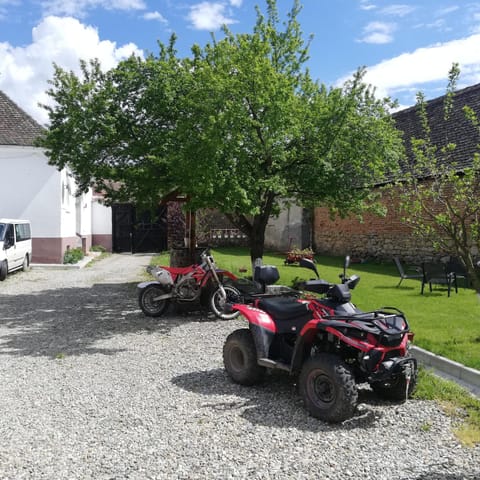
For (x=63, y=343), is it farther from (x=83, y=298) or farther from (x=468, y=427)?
(x=468, y=427)

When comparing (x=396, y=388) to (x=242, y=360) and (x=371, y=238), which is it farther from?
(x=371, y=238)

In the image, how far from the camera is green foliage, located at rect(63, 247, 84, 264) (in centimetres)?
2023

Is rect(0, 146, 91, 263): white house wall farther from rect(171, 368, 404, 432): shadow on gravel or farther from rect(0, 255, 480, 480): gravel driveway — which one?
rect(171, 368, 404, 432): shadow on gravel

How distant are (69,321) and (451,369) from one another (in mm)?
6431

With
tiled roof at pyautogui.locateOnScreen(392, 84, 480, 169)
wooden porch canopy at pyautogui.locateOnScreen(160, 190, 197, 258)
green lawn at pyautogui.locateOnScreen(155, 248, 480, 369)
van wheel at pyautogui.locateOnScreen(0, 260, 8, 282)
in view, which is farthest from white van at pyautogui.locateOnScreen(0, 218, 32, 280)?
tiled roof at pyautogui.locateOnScreen(392, 84, 480, 169)

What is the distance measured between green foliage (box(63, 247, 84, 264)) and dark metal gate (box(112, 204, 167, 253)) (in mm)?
6943

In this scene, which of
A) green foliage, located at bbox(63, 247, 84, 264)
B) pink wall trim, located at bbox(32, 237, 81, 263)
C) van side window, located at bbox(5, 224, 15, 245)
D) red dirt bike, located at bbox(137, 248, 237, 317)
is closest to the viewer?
red dirt bike, located at bbox(137, 248, 237, 317)

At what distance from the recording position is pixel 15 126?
19578 millimetres

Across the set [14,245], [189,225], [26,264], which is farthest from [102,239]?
[189,225]

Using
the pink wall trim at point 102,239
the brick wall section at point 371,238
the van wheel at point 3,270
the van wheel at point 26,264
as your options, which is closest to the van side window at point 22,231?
the van wheel at point 26,264

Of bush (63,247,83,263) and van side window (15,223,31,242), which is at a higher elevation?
van side window (15,223,31,242)

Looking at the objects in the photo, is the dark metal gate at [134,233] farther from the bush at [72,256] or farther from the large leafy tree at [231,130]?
the large leafy tree at [231,130]

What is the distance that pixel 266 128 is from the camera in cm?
909

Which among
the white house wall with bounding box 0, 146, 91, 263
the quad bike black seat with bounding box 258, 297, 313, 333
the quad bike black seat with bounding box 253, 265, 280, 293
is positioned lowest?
the quad bike black seat with bounding box 258, 297, 313, 333
